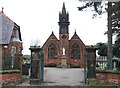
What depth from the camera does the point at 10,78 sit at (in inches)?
679

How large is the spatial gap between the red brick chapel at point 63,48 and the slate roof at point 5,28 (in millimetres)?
16986

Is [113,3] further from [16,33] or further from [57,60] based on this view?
[57,60]

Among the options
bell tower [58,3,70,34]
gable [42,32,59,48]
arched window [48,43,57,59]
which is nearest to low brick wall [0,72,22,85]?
gable [42,32,59,48]

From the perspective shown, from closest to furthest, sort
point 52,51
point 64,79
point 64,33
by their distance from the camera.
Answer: point 64,79 → point 64,33 → point 52,51

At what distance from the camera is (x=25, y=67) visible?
24.1m

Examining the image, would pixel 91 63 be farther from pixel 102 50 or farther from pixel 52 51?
pixel 52 51

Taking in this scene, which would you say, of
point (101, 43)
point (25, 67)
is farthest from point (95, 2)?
point (101, 43)

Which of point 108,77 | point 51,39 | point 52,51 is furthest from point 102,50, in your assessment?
point 108,77

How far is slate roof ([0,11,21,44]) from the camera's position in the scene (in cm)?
3288

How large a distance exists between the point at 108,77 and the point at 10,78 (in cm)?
570

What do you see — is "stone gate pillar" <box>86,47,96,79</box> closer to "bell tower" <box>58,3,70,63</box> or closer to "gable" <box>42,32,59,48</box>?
"bell tower" <box>58,3,70,63</box>

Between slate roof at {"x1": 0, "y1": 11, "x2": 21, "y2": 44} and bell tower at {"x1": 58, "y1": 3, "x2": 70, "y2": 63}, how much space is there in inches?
694

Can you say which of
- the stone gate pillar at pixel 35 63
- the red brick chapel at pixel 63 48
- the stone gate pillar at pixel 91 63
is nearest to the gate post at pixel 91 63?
the stone gate pillar at pixel 91 63

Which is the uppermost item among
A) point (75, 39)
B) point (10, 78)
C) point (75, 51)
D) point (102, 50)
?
point (75, 39)
